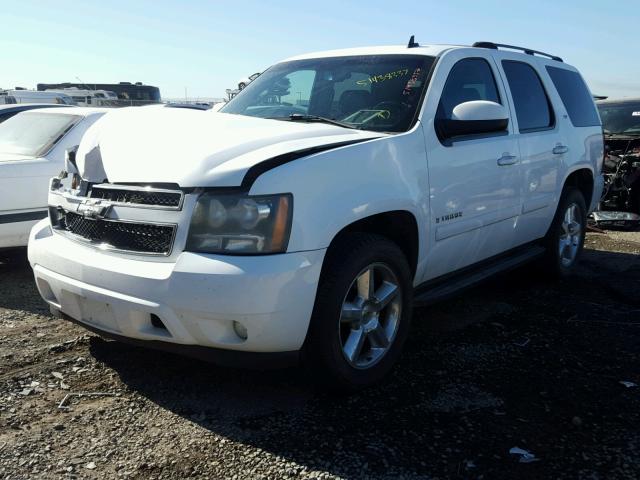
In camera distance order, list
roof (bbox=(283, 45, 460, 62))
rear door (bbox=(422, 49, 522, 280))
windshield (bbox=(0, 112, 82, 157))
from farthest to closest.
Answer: windshield (bbox=(0, 112, 82, 157))
roof (bbox=(283, 45, 460, 62))
rear door (bbox=(422, 49, 522, 280))

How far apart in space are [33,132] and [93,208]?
352 cm

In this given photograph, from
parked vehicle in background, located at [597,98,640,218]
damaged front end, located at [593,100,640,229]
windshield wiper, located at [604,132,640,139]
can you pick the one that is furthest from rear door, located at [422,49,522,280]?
windshield wiper, located at [604,132,640,139]

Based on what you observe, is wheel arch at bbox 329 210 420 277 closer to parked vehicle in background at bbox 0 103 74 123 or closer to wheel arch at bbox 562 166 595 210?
wheel arch at bbox 562 166 595 210

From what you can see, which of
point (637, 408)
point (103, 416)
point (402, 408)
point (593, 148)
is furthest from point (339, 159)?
point (593, 148)

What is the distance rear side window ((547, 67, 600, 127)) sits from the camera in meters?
5.57

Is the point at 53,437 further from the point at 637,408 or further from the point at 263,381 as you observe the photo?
the point at 637,408

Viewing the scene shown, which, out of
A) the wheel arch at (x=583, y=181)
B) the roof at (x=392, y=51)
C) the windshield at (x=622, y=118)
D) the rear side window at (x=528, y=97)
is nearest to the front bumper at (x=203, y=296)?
the roof at (x=392, y=51)

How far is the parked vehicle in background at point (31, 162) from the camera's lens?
543cm

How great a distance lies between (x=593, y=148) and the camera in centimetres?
588

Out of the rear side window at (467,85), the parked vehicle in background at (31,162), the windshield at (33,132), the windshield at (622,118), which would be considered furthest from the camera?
the windshield at (622,118)

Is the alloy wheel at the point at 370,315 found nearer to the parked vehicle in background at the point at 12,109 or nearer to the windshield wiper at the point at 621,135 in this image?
the parked vehicle in background at the point at 12,109

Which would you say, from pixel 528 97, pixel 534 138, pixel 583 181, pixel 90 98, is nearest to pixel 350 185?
pixel 534 138

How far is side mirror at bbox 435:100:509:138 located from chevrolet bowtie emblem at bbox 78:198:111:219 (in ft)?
6.38

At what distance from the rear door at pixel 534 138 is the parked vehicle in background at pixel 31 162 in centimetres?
386
